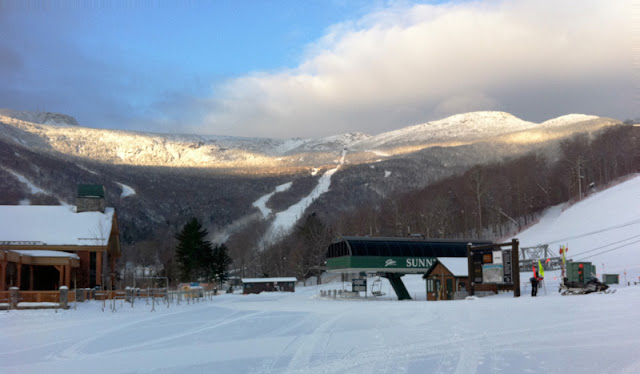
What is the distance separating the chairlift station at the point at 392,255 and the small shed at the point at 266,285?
3266cm

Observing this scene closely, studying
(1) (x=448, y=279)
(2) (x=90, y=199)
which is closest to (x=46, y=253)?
(2) (x=90, y=199)

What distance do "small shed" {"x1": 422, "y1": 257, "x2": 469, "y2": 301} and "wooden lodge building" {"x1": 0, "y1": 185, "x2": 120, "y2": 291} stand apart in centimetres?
2536

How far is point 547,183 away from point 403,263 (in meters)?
57.4

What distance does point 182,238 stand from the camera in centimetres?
8581

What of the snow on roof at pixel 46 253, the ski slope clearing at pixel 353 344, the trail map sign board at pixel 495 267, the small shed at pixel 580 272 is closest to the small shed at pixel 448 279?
the trail map sign board at pixel 495 267

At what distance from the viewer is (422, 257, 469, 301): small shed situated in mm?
39812

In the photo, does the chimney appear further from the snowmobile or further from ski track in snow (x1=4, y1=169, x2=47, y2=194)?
ski track in snow (x1=4, y1=169, x2=47, y2=194)

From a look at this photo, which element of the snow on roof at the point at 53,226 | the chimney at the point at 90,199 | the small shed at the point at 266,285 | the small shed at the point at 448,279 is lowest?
the small shed at the point at 266,285

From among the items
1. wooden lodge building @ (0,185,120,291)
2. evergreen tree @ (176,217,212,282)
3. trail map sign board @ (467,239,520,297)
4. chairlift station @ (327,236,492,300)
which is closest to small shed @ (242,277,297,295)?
evergreen tree @ (176,217,212,282)

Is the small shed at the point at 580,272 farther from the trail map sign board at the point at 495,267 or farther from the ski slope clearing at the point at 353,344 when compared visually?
the ski slope clearing at the point at 353,344

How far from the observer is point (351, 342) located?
15.5 meters

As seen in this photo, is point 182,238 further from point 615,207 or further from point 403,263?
point 615,207

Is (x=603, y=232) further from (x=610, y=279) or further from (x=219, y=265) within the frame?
(x=219, y=265)

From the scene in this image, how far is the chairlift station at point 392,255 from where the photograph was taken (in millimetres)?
45312
